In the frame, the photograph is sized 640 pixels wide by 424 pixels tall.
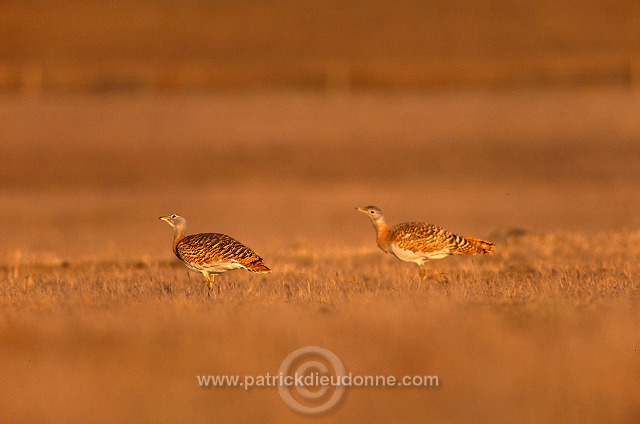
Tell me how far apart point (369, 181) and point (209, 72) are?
8.36 m

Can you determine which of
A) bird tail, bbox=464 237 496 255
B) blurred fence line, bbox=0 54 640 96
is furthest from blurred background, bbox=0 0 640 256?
bird tail, bbox=464 237 496 255

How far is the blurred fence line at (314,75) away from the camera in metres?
29.9

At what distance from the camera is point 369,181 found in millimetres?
24953

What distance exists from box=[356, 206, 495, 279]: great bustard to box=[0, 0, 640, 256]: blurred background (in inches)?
267

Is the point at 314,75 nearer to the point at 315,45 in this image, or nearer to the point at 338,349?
the point at 315,45

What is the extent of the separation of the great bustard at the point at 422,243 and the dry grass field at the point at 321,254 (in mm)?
350

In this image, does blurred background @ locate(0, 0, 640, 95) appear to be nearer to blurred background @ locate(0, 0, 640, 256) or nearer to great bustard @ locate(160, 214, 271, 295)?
blurred background @ locate(0, 0, 640, 256)

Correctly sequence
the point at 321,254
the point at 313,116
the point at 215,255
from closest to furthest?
the point at 215,255 → the point at 321,254 → the point at 313,116

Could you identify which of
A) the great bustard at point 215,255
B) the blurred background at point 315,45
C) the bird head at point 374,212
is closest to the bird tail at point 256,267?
the great bustard at point 215,255

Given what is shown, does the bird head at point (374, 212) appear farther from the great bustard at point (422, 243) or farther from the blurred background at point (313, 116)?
the blurred background at point (313, 116)

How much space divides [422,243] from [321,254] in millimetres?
3668

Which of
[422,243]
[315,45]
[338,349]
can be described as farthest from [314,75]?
[338,349]

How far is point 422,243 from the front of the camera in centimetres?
1075

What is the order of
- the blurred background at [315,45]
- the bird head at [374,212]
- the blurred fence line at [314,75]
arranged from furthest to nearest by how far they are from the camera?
the blurred background at [315,45] < the blurred fence line at [314,75] < the bird head at [374,212]
